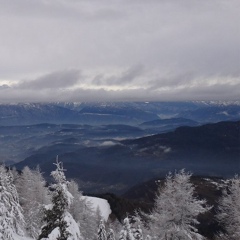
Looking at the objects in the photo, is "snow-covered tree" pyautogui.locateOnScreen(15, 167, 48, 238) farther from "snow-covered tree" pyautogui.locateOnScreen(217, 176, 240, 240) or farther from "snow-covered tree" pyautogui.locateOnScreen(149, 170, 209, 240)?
"snow-covered tree" pyautogui.locateOnScreen(217, 176, 240, 240)

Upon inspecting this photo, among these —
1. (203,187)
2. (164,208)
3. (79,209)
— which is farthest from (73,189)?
(203,187)

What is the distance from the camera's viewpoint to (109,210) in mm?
90375

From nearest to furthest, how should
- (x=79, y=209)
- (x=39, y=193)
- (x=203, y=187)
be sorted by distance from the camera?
(x=79, y=209) < (x=39, y=193) < (x=203, y=187)

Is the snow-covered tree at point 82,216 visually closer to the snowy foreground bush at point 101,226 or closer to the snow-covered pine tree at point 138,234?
the snowy foreground bush at point 101,226

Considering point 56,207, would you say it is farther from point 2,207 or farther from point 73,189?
point 73,189

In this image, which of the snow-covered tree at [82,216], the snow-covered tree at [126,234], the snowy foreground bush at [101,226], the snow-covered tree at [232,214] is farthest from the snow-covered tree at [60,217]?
the snow-covered tree at [82,216]

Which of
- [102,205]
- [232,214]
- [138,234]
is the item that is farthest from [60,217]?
[102,205]

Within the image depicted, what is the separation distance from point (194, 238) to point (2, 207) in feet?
46.9

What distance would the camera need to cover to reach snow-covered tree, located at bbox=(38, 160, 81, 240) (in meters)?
15.4

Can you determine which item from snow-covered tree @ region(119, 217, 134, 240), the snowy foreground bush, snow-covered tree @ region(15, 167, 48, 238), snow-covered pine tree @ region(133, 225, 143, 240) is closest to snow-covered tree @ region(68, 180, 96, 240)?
the snowy foreground bush

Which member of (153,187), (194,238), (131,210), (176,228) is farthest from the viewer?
(153,187)

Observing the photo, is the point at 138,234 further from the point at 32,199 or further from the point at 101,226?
the point at 32,199

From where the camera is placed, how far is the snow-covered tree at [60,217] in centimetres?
1538

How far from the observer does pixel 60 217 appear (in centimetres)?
1598
